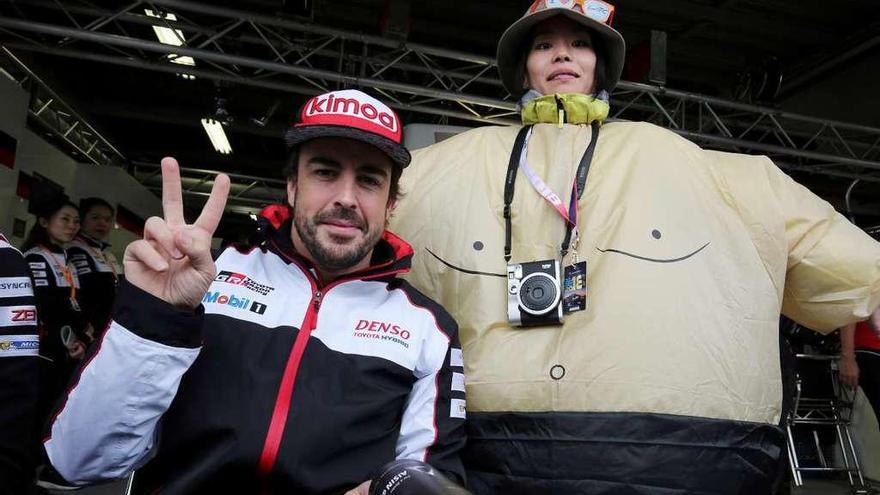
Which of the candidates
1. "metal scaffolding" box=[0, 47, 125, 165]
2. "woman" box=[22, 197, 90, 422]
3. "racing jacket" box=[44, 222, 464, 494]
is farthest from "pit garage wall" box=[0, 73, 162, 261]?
"racing jacket" box=[44, 222, 464, 494]


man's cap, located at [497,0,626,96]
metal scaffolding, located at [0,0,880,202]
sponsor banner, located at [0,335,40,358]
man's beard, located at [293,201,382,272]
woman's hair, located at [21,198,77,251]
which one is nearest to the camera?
man's beard, located at [293,201,382,272]

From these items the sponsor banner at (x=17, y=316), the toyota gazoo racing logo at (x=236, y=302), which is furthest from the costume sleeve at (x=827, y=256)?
the sponsor banner at (x=17, y=316)

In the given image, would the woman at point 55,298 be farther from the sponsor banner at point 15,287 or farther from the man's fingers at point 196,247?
the man's fingers at point 196,247

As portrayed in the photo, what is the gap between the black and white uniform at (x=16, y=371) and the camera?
1779 millimetres

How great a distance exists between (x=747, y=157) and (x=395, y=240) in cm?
88

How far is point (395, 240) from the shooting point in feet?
5.22

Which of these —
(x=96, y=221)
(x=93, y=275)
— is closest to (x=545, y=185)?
(x=93, y=275)

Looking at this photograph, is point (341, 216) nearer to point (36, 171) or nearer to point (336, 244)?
point (336, 244)

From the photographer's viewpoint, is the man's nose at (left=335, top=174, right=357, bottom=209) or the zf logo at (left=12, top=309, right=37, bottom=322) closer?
the man's nose at (left=335, top=174, right=357, bottom=209)

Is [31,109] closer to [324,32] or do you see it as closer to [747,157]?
[324,32]

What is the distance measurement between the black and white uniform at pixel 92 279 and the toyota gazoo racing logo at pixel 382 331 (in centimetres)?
412

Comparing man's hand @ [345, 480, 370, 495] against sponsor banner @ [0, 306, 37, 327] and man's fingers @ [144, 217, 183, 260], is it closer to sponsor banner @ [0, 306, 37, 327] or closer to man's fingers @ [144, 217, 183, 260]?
man's fingers @ [144, 217, 183, 260]

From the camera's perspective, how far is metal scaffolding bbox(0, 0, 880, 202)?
595 centimetres

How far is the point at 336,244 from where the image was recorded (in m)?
1.48
